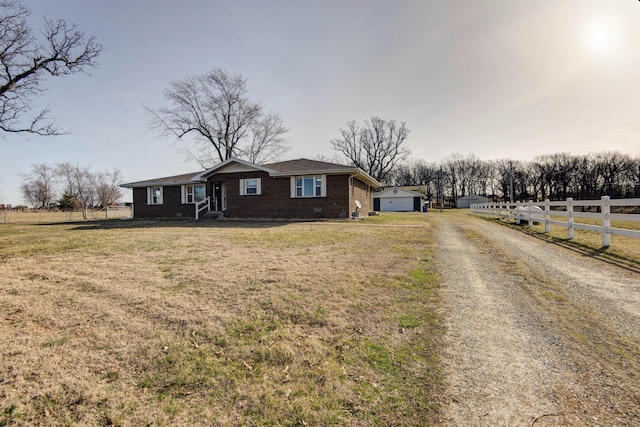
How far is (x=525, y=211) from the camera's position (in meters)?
13.9

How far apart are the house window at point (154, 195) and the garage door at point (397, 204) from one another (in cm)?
3120

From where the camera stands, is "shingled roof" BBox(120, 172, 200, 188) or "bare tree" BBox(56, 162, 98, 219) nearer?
"shingled roof" BBox(120, 172, 200, 188)

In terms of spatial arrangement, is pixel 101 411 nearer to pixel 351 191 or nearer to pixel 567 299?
pixel 567 299

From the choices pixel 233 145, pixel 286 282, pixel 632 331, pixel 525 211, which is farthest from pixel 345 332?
pixel 233 145

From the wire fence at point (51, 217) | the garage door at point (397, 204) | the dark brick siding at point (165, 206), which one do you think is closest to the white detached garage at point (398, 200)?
the garage door at point (397, 204)

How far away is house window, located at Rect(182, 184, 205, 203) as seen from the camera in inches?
863

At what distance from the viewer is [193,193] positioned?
2216cm

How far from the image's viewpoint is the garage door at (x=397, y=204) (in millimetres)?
43875

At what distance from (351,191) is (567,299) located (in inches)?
559

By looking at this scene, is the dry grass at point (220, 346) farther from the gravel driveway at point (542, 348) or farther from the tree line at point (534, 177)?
the tree line at point (534, 177)

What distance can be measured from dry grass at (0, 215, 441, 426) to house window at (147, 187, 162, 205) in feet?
63.9

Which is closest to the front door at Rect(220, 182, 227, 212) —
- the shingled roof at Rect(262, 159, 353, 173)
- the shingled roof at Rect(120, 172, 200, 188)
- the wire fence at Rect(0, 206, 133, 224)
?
the shingled roof at Rect(120, 172, 200, 188)

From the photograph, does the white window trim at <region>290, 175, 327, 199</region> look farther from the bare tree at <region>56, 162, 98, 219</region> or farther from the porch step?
the bare tree at <region>56, 162, 98, 219</region>

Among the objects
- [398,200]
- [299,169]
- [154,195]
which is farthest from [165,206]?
[398,200]
